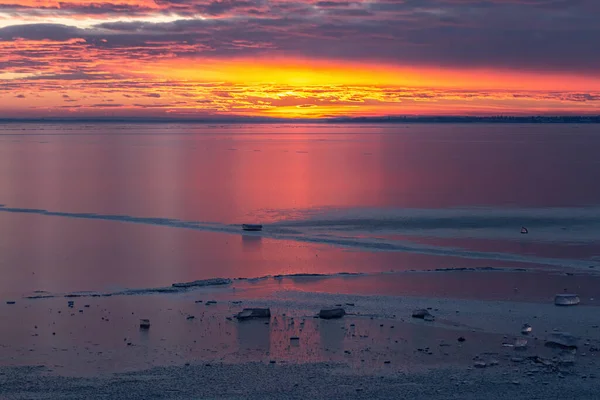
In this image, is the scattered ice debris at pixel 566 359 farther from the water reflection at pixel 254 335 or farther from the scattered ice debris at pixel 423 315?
the water reflection at pixel 254 335

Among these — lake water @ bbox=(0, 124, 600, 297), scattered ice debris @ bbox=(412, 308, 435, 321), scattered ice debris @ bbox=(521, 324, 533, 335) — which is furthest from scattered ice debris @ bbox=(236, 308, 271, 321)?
scattered ice debris @ bbox=(521, 324, 533, 335)

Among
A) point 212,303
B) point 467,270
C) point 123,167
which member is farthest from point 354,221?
point 123,167

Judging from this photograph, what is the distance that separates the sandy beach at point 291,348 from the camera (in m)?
11.6

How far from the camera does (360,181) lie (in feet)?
157

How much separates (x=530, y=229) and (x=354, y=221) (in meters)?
6.42

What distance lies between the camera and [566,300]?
644 inches

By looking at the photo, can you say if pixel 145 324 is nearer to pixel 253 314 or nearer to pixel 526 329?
pixel 253 314

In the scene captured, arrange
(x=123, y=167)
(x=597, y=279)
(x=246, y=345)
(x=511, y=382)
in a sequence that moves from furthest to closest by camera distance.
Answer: (x=123, y=167)
(x=597, y=279)
(x=246, y=345)
(x=511, y=382)

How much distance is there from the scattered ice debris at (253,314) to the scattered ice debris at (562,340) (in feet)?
17.3

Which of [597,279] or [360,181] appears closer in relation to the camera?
[597,279]

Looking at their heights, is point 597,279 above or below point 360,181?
above

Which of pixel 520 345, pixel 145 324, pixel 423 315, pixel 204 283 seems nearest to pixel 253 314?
pixel 145 324

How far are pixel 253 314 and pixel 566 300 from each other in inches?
262

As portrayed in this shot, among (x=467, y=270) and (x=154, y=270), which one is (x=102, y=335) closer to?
(x=154, y=270)
